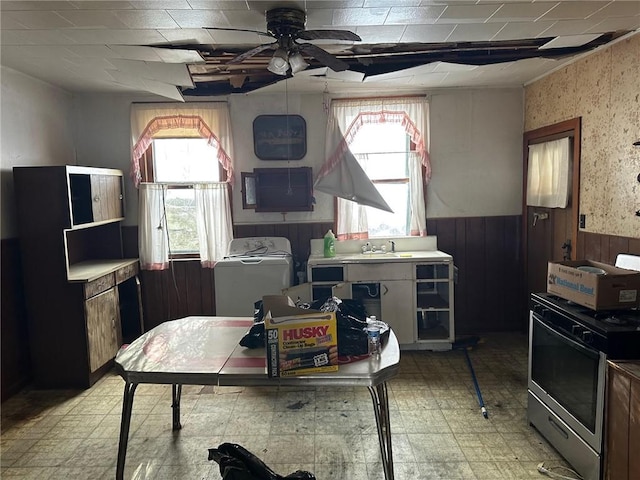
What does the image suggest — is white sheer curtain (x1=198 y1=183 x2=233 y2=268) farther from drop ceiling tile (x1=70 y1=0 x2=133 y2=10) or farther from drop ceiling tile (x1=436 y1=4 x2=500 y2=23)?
drop ceiling tile (x1=436 y1=4 x2=500 y2=23)

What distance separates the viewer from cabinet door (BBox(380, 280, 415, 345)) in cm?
396

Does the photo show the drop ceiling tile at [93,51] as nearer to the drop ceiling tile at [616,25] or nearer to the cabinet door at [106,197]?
the cabinet door at [106,197]

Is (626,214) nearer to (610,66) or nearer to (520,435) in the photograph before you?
(610,66)

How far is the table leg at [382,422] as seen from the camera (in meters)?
1.99

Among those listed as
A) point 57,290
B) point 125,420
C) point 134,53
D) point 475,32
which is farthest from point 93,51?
point 475,32

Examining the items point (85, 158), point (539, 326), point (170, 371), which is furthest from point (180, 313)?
point (539, 326)

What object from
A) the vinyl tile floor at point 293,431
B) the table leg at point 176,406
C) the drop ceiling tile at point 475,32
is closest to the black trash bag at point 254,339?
the vinyl tile floor at point 293,431

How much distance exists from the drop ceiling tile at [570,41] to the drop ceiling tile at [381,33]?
3.64ft

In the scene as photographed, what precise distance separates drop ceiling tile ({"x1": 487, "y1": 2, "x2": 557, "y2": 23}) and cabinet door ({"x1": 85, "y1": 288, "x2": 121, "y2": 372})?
342 cm

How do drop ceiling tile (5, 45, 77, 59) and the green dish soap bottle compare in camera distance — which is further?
the green dish soap bottle

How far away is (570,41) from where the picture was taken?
3014 mm

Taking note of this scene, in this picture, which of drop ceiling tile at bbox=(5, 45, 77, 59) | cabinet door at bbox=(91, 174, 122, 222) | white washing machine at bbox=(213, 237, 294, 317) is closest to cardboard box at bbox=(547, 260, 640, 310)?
white washing machine at bbox=(213, 237, 294, 317)

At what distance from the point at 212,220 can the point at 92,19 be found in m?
2.17

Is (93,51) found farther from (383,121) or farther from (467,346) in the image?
(467,346)
